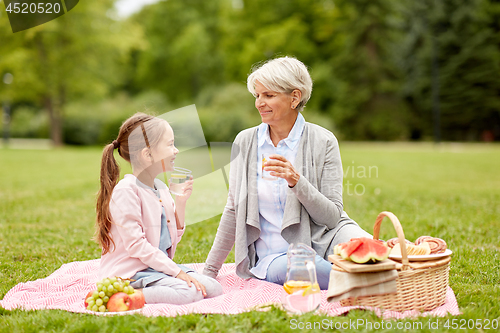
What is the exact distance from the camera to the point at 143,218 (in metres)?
3.29

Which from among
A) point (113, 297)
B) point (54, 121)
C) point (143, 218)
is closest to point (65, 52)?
point (54, 121)

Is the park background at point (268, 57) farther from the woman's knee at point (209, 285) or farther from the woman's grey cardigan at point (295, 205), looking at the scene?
the woman's knee at point (209, 285)

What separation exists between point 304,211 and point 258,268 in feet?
2.01

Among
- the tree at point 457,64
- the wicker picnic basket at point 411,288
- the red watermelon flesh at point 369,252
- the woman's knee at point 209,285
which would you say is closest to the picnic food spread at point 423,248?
the wicker picnic basket at point 411,288

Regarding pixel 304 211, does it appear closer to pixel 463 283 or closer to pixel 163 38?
pixel 463 283

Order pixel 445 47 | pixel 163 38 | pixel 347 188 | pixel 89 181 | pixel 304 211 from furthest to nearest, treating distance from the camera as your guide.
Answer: pixel 163 38
pixel 445 47
pixel 89 181
pixel 347 188
pixel 304 211

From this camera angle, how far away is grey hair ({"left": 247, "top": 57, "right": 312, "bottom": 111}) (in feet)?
11.2

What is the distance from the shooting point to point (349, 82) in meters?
39.3

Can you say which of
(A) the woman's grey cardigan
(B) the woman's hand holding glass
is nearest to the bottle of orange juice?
(A) the woman's grey cardigan

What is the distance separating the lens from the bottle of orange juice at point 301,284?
2961 millimetres

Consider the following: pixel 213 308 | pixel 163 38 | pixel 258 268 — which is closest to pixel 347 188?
pixel 258 268

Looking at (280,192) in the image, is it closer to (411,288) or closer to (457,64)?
(411,288)

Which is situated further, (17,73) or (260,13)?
(260,13)

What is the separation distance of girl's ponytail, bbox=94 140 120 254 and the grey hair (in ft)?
3.84
